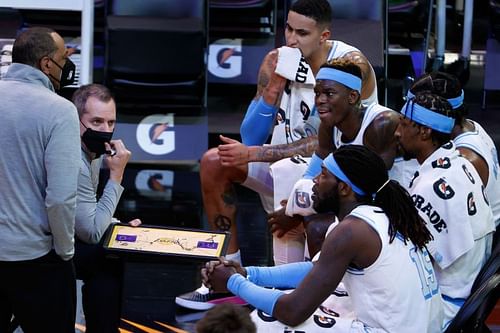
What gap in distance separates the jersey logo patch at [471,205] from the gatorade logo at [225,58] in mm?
4221

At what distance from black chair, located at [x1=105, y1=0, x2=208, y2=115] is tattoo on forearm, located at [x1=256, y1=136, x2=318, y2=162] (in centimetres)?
251

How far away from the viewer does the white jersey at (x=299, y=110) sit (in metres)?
5.20

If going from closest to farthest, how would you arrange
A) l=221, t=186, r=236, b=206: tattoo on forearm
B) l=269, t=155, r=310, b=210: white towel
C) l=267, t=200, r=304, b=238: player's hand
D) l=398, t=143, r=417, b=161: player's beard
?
l=398, t=143, r=417, b=161: player's beard
l=267, t=200, r=304, b=238: player's hand
l=269, t=155, r=310, b=210: white towel
l=221, t=186, r=236, b=206: tattoo on forearm

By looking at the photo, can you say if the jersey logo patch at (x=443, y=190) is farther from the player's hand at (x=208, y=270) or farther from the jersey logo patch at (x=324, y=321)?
the player's hand at (x=208, y=270)

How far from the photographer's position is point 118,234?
13.9 feet

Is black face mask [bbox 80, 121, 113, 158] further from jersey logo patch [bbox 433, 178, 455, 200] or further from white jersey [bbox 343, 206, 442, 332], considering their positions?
jersey logo patch [bbox 433, 178, 455, 200]

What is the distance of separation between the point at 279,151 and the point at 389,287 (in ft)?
5.75

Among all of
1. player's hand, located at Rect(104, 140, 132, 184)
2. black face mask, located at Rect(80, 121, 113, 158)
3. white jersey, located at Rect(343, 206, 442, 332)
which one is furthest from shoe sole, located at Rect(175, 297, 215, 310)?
white jersey, located at Rect(343, 206, 442, 332)

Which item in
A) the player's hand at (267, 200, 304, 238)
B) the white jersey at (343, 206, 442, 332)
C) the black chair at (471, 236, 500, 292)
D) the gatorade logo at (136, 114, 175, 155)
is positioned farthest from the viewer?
the gatorade logo at (136, 114, 175, 155)

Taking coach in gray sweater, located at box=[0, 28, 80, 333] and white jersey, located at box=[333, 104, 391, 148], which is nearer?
coach in gray sweater, located at box=[0, 28, 80, 333]

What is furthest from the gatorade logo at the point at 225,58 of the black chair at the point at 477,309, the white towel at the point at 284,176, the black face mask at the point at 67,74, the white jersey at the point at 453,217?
the black chair at the point at 477,309

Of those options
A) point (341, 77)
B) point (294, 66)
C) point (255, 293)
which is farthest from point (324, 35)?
point (255, 293)

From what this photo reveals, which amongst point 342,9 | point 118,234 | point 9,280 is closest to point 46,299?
point 9,280

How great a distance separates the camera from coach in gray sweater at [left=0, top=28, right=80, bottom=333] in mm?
3604
